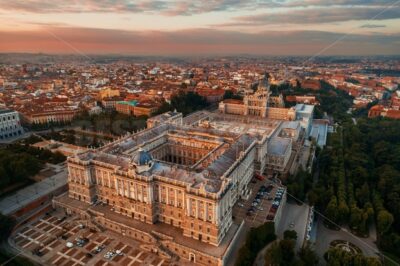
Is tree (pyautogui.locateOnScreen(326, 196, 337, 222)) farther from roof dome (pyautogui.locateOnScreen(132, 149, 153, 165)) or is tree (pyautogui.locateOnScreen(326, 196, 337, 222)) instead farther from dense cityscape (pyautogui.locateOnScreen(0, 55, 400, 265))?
roof dome (pyautogui.locateOnScreen(132, 149, 153, 165))

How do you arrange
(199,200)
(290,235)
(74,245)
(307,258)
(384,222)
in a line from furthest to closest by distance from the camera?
(384,222), (74,245), (290,235), (199,200), (307,258)

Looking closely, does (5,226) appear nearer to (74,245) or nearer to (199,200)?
(74,245)

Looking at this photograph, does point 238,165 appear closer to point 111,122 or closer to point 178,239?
point 178,239

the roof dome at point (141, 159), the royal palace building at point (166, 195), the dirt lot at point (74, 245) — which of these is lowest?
the dirt lot at point (74, 245)

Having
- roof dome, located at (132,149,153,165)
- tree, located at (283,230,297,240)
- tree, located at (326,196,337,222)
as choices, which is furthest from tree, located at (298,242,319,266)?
roof dome, located at (132,149,153,165)

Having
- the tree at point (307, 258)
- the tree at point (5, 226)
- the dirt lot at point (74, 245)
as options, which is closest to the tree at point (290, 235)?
the tree at point (307, 258)

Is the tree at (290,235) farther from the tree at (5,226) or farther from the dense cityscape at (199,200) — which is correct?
the tree at (5,226)

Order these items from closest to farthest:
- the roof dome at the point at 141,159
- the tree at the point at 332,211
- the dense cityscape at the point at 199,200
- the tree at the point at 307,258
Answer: the tree at the point at 307,258, the dense cityscape at the point at 199,200, the roof dome at the point at 141,159, the tree at the point at 332,211

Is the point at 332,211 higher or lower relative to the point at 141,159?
lower

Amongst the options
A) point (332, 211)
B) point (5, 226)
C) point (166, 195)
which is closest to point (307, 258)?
point (332, 211)

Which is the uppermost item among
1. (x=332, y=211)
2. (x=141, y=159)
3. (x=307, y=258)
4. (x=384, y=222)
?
(x=141, y=159)

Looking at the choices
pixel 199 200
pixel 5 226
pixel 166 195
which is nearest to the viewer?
pixel 199 200
